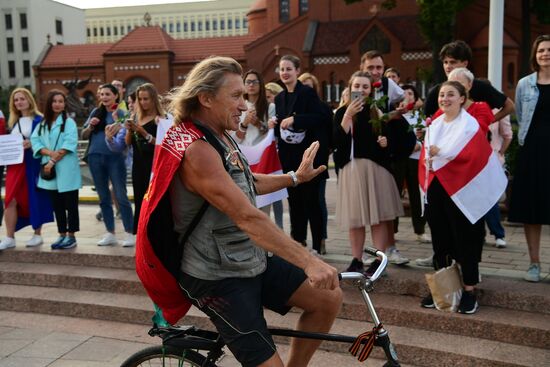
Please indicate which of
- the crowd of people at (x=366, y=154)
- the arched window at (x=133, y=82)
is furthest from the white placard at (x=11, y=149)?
the arched window at (x=133, y=82)

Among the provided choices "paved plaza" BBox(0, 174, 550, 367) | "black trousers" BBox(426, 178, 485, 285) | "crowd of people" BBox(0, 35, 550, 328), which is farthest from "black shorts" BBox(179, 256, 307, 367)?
"black trousers" BBox(426, 178, 485, 285)

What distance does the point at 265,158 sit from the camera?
632 centimetres

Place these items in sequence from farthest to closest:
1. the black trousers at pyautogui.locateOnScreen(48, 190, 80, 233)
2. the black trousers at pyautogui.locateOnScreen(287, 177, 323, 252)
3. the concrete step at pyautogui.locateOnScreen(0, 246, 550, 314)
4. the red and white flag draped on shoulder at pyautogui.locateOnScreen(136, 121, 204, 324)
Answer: the black trousers at pyautogui.locateOnScreen(48, 190, 80, 233) → the black trousers at pyautogui.locateOnScreen(287, 177, 323, 252) → the concrete step at pyautogui.locateOnScreen(0, 246, 550, 314) → the red and white flag draped on shoulder at pyautogui.locateOnScreen(136, 121, 204, 324)

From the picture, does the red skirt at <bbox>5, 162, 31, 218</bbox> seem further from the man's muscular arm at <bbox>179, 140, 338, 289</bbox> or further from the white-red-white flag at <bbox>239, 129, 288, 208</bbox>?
the man's muscular arm at <bbox>179, 140, 338, 289</bbox>

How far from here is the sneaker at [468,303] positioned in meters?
4.73

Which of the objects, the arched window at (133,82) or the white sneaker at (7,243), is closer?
the white sneaker at (7,243)

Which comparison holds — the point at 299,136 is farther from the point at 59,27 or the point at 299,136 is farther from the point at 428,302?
the point at 59,27

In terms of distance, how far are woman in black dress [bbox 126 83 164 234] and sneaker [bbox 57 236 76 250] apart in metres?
0.97

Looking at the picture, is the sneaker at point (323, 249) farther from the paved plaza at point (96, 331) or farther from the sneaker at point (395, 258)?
the sneaker at point (395, 258)

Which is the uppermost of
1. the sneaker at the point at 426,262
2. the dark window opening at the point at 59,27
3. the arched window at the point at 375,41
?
the dark window opening at the point at 59,27

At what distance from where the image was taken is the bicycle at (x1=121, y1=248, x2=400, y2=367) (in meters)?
2.70

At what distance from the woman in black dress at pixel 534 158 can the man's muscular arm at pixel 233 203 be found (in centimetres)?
323

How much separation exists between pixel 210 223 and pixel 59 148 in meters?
4.86

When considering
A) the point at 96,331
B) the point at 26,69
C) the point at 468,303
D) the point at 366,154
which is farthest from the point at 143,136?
the point at 26,69
